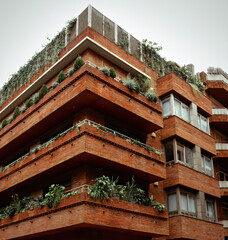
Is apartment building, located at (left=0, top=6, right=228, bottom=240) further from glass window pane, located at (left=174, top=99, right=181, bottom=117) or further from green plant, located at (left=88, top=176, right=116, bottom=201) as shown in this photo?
glass window pane, located at (left=174, top=99, right=181, bottom=117)

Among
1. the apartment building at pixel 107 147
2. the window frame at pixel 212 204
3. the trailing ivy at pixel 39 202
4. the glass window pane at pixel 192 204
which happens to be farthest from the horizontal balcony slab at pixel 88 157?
the window frame at pixel 212 204

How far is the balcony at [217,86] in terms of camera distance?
2867 centimetres

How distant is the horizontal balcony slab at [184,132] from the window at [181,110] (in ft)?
2.38

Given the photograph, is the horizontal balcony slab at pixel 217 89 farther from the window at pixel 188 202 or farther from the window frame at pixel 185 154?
the window at pixel 188 202

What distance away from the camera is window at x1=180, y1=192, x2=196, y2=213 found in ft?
63.1

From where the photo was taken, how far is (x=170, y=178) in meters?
19.5

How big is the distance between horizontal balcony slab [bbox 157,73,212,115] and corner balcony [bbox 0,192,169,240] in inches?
321

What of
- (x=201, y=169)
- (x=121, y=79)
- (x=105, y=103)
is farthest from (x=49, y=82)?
(x=201, y=169)

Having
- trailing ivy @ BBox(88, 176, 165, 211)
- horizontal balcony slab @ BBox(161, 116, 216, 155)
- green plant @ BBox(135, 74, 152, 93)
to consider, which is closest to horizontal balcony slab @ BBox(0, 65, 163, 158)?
horizontal balcony slab @ BBox(161, 116, 216, 155)

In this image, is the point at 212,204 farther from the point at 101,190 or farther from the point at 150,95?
the point at 101,190

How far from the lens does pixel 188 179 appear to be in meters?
19.7

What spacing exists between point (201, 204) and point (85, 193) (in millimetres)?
9079

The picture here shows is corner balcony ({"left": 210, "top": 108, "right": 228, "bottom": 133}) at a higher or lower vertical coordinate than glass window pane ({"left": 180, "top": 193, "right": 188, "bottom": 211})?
higher

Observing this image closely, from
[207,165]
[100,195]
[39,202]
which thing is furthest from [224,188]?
[39,202]
